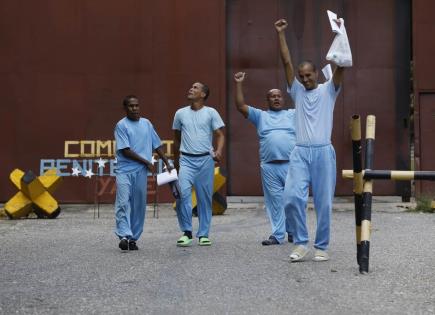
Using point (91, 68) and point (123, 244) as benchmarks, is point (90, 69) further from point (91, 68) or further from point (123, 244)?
point (123, 244)

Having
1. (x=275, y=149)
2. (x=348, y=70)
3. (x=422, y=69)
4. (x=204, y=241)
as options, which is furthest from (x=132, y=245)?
(x=422, y=69)

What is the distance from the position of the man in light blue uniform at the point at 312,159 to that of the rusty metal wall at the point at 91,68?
7.75 m

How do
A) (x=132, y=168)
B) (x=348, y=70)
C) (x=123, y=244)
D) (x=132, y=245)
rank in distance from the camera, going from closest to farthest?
(x=123, y=244)
(x=132, y=245)
(x=132, y=168)
(x=348, y=70)

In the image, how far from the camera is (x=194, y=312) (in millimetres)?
4906

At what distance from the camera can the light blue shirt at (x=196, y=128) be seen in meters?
8.55

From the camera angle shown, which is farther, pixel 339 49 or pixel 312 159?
pixel 312 159

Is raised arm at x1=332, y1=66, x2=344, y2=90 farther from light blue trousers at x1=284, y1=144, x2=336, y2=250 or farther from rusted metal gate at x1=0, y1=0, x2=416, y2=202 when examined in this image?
rusted metal gate at x1=0, y1=0, x2=416, y2=202

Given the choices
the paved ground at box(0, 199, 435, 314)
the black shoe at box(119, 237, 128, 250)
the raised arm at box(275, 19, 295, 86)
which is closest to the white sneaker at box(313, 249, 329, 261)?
the paved ground at box(0, 199, 435, 314)

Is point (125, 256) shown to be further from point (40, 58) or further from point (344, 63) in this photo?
point (40, 58)

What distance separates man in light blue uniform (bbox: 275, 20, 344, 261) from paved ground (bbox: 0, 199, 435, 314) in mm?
322

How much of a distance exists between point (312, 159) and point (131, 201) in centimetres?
223

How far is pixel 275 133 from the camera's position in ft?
28.5

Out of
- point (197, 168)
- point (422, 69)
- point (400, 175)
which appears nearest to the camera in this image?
point (400, 175)

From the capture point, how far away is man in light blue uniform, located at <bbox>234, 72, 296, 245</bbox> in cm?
863
